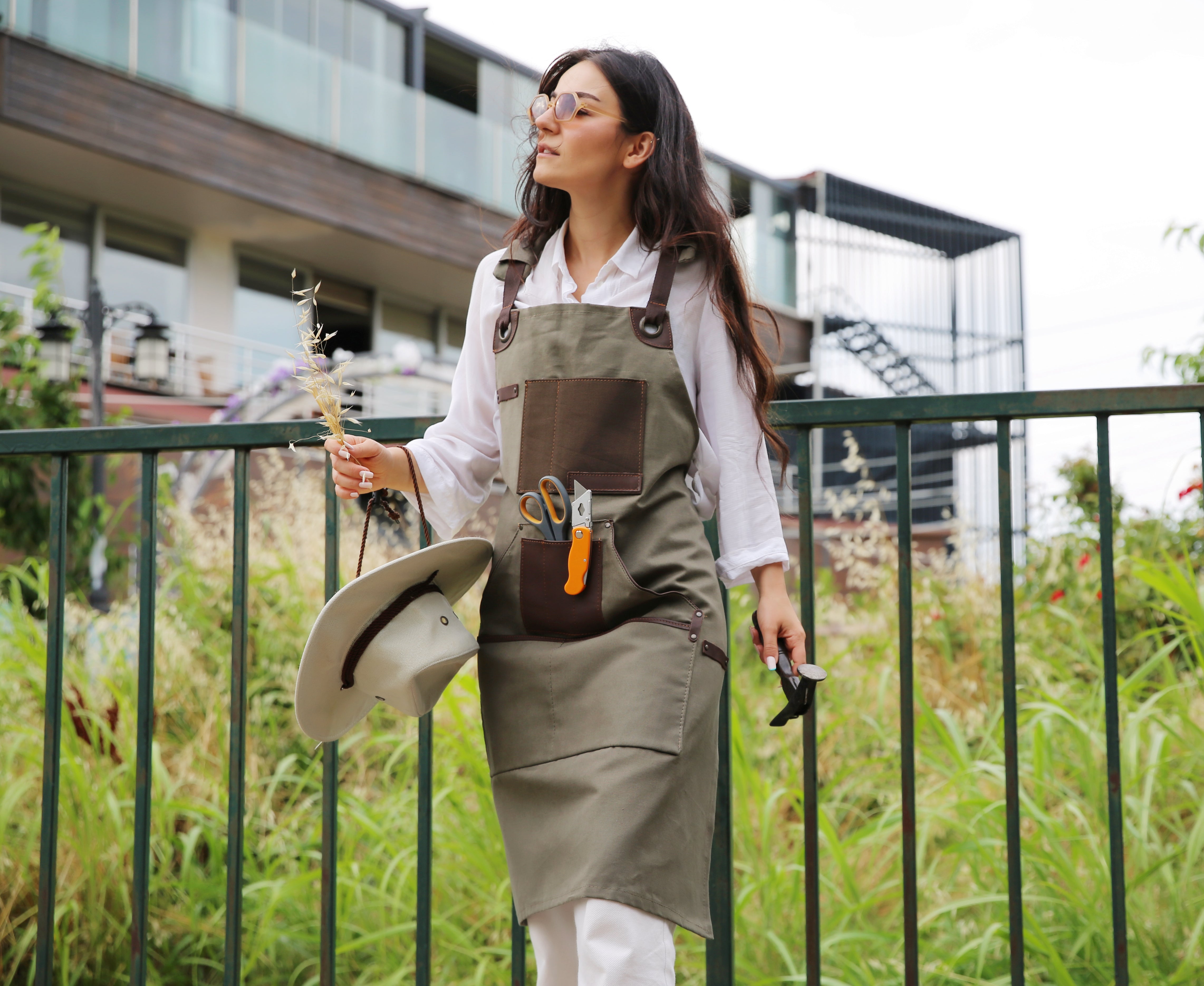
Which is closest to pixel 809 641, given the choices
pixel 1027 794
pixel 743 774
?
pixel 743 774

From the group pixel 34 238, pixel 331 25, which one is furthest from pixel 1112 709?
pixel 331 25

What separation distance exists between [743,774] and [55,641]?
5.29 feet

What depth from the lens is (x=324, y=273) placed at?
44.1 feet

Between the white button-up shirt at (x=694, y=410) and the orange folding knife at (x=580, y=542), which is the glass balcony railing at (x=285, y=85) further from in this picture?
the orange folding knife at (x=580, y=542)

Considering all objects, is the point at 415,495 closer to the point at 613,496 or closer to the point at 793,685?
the point at 613,496

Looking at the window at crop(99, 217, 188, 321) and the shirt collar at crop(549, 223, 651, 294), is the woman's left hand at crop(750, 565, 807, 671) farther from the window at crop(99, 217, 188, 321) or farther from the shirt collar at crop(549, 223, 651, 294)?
the window at crop(99, 217, 188, 321)

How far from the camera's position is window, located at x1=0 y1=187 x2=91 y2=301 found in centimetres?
1088

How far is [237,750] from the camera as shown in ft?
6.34

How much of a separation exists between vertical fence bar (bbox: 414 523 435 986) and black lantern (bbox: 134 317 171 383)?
23.1 feet

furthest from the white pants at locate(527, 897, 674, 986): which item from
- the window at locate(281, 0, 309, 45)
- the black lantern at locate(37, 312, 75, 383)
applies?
the window at locate(281, 0, 309, 45)

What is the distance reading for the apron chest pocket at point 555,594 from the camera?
1.41 meters

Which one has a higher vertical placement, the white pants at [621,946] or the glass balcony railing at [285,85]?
the glass balcony railing at [285,85]

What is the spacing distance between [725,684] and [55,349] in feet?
19.7

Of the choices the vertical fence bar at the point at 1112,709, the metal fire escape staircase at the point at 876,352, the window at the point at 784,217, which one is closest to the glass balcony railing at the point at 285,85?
the window at the point at 784,217
